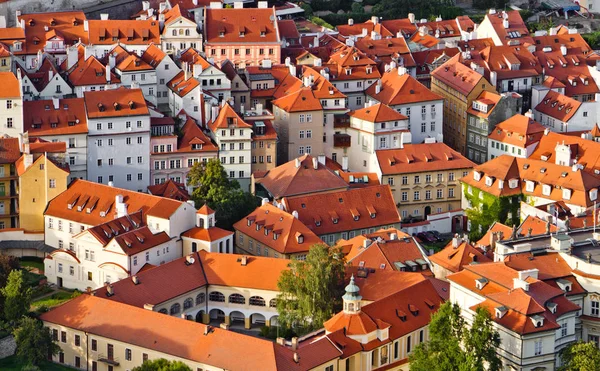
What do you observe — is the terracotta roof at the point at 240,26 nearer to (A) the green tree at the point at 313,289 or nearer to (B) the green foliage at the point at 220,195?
(B) the green foliage at the point at 220,195

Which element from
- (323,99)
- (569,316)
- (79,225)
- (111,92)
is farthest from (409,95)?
(569,316)

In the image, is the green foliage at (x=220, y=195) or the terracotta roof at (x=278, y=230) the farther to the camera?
the green foliage at (x=220, y=195)

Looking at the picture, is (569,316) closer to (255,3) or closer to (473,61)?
(473,61)

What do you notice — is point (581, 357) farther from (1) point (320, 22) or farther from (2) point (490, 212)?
(1) point (320, 22)

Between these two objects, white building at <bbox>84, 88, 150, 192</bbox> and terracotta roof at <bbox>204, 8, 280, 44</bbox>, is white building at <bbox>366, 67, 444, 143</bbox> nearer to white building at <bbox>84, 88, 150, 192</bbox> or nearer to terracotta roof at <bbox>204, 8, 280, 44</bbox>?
terracotta roof at <bbox>204, 8, 280, 44</bbox>

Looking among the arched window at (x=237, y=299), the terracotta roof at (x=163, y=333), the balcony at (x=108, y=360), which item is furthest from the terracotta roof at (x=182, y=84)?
the balcony at (x=108, y=360)

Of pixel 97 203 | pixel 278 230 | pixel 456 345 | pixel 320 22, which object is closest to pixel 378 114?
pixel 278 230

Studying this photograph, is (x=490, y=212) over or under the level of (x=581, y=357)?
over
